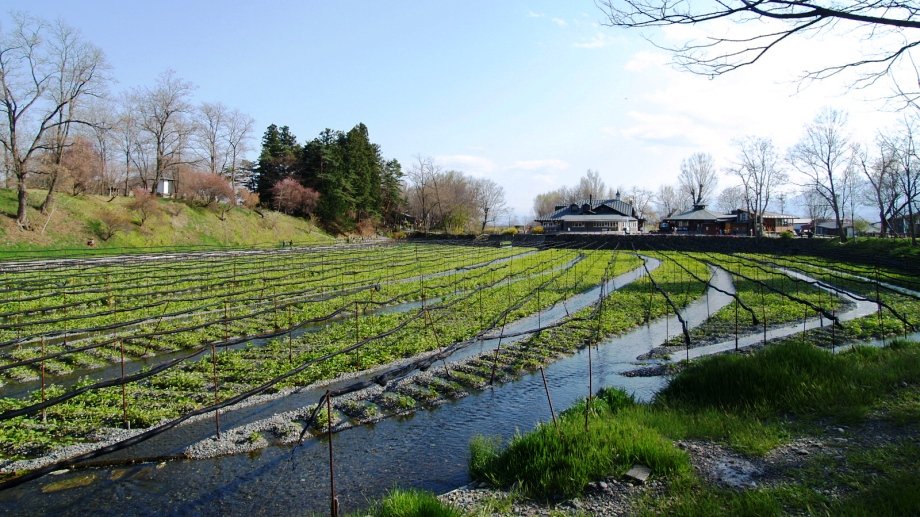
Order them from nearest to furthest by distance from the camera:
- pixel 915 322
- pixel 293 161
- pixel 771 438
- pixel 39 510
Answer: pixel 39 510
pixel 771 438
pixel 915 322
pixel 293 161

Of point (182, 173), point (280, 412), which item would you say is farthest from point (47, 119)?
point (280, 412)

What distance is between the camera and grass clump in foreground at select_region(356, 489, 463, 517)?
4.86 metres

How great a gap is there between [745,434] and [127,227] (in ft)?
164

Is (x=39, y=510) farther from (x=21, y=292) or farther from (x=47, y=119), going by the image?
(x=47, y=119)

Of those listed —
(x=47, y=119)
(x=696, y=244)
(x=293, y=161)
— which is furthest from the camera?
(x=293, y=161)

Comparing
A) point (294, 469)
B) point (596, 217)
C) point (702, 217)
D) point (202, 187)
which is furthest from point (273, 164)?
point (294, 469)

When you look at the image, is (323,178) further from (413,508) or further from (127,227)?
(413,508)

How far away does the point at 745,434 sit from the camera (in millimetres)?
6785

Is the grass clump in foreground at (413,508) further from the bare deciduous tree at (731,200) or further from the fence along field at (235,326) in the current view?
the bare deciduous tree at (731,200)

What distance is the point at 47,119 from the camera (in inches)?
1702

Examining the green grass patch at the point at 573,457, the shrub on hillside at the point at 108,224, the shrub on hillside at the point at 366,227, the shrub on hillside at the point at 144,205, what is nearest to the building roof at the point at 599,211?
the shrub on hillside at the point at 366,227

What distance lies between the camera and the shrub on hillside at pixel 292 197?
67750 mm

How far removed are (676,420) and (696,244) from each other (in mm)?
55099

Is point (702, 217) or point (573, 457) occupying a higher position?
point (702, 217)
